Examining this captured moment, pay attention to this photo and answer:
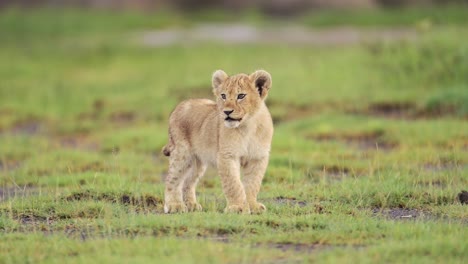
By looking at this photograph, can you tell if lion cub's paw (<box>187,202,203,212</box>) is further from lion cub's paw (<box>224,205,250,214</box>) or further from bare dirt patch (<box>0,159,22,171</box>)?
bare dirt patch (<box>0,159,22,171</box>)

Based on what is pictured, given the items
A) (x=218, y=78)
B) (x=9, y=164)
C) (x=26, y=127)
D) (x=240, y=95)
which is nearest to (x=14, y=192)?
(x=9, y=164)

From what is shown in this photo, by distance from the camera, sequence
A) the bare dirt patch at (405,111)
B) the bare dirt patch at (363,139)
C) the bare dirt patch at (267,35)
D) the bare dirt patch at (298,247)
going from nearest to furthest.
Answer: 1. the bare dirt patch at (298,247)
2. the bare dirt patch at (363,139)
3. the bare dirt patch at (405,111)
4. the bare dirt patch at (267,35)

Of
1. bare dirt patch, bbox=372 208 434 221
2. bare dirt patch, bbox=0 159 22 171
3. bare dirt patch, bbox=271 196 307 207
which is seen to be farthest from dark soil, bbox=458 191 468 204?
bare dirt patch, bbox=0 159 22 171

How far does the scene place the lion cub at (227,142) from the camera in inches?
309

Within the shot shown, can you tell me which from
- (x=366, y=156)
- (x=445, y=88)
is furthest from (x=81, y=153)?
(x=445, y=88)

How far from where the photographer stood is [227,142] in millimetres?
7953

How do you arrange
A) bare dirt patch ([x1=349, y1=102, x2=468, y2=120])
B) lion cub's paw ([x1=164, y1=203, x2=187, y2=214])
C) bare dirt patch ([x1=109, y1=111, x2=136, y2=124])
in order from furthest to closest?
bare dirt patch ([x1=109, y1=111, x2=136, y2=124]) → bare dirt patch ([x1=349, y1=102, x2=468, y2=120]) → lion cub's paw ([x1=164, y1=203, x2=187, y2=214])

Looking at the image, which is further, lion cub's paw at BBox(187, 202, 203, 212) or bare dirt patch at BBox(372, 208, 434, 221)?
lion cub's paw at BBox(187, 202, 203, 212)

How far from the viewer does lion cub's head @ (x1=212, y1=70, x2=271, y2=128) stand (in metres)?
7.80

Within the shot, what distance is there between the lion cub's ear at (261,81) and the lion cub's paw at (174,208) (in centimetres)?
112

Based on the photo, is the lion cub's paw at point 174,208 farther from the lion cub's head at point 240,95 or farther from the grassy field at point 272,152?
the lion cub's head at point 240,95

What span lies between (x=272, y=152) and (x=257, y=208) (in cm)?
412

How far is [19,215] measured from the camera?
8.12 meters

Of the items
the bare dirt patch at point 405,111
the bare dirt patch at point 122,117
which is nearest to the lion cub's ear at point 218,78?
the bare dirt patch at point 405,111
